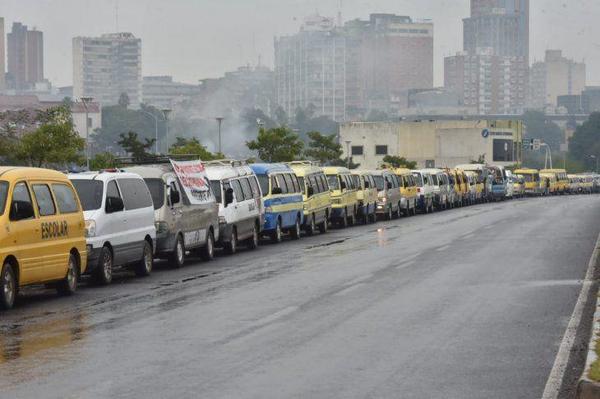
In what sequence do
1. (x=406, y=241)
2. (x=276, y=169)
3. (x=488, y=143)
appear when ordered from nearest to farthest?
(x=406, y=241)
(x=276, y=169)
(x=488, y=143)

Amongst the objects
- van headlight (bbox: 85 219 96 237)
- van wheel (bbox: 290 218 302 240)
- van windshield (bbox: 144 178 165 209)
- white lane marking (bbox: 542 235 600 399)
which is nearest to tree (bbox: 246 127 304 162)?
van wheel (bbox: 290 218 302 240)

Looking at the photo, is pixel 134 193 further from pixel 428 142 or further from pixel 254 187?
pixel 428 142

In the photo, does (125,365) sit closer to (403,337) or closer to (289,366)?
(289,366)

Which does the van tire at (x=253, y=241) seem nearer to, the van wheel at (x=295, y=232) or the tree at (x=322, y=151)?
the van wheel at (x=295, y=232)

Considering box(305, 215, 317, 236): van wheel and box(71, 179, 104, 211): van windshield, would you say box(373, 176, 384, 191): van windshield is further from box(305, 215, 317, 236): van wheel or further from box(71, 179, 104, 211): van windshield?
box(71, 179, 104, 211): van windshield

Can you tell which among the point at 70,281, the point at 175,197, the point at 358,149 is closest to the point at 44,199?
the point at 70,281

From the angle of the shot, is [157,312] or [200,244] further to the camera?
[200,244]

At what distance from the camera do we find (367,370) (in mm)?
13109

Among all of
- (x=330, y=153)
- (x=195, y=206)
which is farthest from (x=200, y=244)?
(x=330, y=153)

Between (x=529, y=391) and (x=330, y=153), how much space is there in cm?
9592

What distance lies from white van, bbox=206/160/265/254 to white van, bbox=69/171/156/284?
6.90 meters

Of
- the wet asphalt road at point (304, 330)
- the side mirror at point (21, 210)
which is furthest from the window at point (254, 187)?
the side mirror at point (21, 210)

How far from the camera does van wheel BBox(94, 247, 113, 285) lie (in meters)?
24.5

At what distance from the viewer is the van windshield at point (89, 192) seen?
25.1 meters
